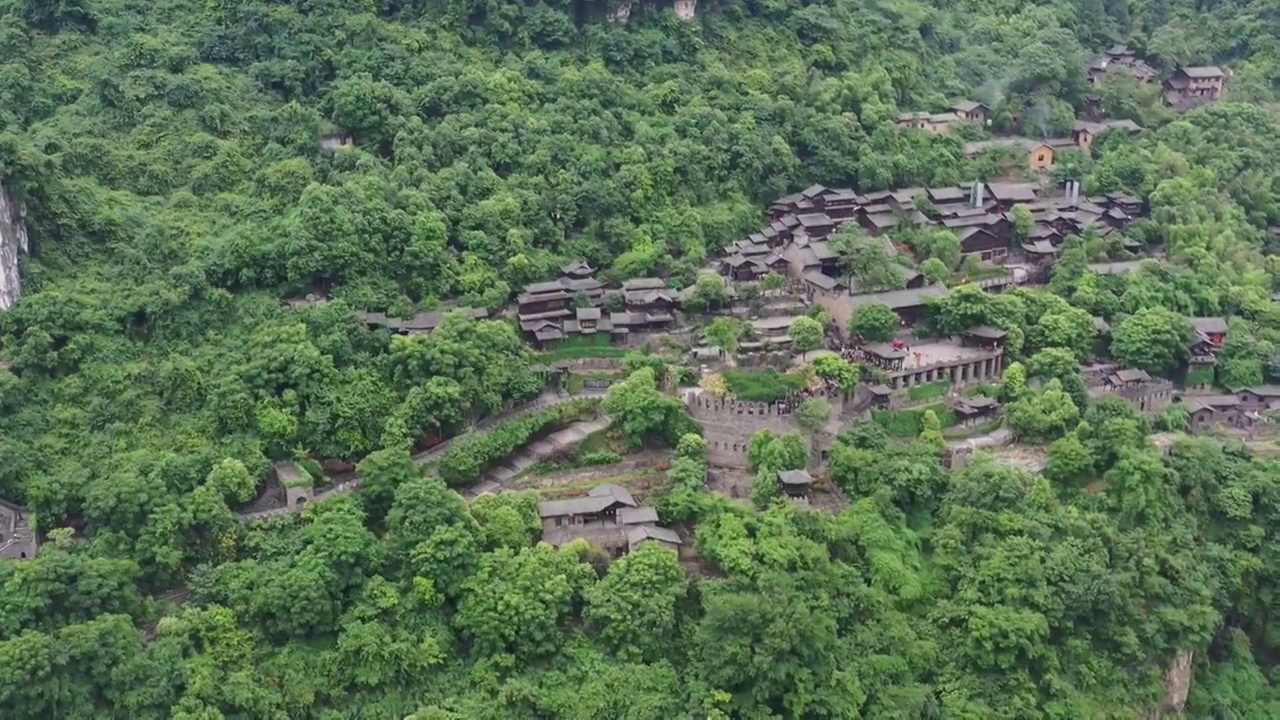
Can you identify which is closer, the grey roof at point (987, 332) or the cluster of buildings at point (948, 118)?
the grey roof at point (987, 332)

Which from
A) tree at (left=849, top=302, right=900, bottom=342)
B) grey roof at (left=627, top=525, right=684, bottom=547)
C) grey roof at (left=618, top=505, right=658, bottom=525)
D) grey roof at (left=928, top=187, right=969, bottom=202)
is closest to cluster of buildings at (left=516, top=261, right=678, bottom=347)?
tree at (left=849, top=302, right=900, bottom=342)

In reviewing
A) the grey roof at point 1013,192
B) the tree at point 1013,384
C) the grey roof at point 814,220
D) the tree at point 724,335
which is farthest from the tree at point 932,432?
the grey roof at point 1013,192

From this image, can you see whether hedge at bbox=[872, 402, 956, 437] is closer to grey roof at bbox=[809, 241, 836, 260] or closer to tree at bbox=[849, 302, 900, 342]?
tree at bbox=[849, 302, 900, 342]

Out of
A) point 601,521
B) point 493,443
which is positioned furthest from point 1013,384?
point 493,443

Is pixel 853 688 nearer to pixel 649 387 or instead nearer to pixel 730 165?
pixel 649 387

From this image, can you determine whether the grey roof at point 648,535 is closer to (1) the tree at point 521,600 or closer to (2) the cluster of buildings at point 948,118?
(1) the tree at point 521,600
